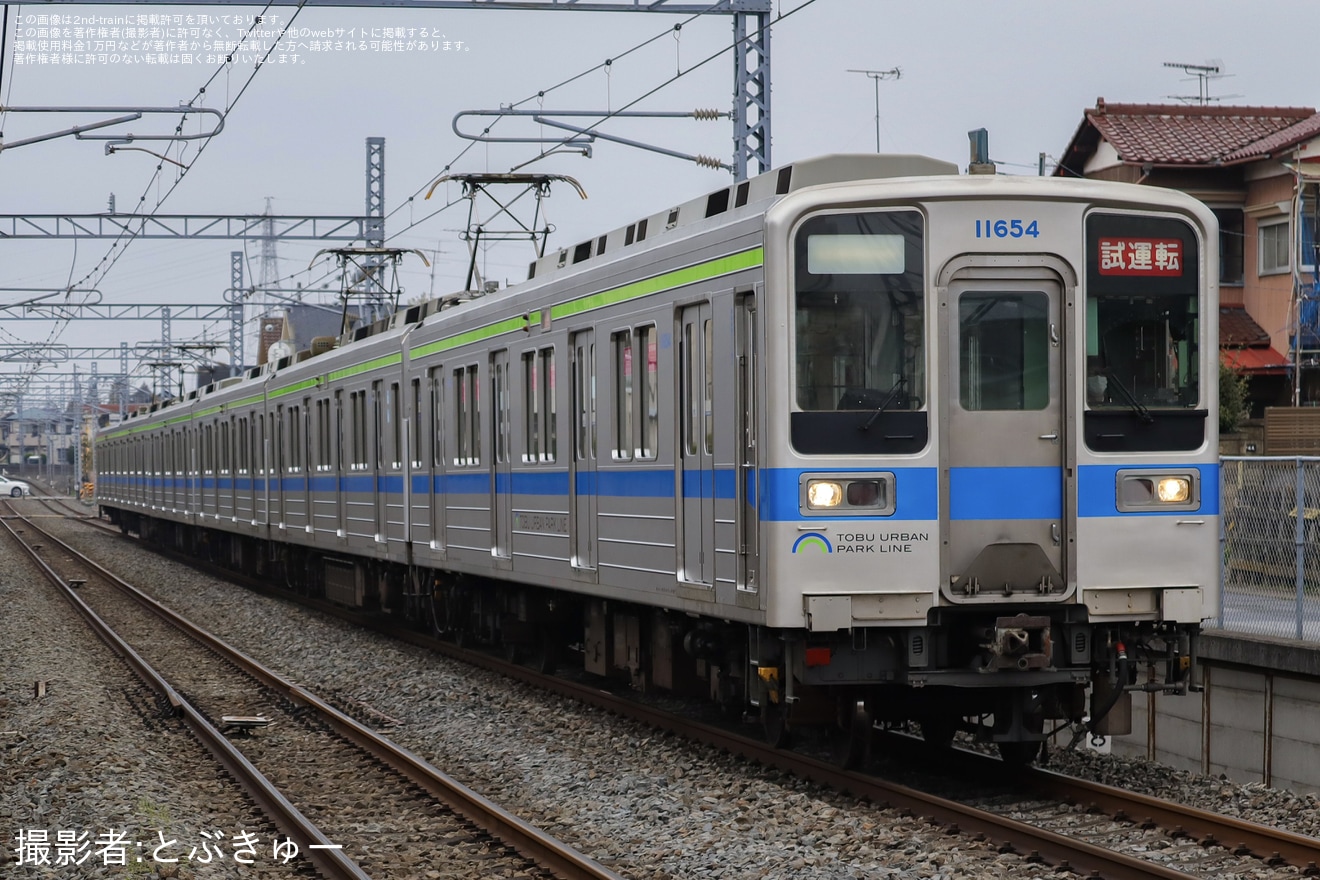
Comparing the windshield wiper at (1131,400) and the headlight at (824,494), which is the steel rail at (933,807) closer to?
the headlight at (824,494)

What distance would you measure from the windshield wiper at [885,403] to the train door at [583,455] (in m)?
3.18

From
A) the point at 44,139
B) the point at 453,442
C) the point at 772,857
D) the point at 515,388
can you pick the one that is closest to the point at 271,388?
the point at 44,139

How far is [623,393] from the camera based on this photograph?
34.3 ft

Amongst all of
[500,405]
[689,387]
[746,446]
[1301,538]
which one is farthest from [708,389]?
[1301,538]

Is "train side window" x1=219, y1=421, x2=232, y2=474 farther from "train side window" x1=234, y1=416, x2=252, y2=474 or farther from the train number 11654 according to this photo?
the train number 11654

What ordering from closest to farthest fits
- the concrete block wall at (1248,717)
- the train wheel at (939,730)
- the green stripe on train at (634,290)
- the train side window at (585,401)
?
the green stripe on train at (634,290) → the train wheel at (939,730) → the concrete block wall at (1248,717) → the train side window at (585,401)

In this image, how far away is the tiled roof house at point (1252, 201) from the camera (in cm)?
2509

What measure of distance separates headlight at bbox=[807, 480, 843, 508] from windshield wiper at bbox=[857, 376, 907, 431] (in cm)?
30

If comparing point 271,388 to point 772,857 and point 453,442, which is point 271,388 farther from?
point 772,857

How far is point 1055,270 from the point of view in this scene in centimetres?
825

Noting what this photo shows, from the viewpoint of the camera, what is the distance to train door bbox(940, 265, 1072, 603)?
8141 mm

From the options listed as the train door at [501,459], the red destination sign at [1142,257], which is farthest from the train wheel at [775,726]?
the train door at [501,459]

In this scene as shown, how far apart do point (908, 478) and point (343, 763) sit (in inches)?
159

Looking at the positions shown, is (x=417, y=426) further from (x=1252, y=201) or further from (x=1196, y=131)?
(x=1196, y=131)
